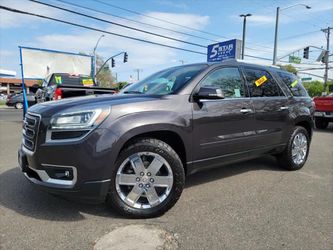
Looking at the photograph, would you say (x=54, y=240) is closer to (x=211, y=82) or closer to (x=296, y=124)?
(x=211, y=82)

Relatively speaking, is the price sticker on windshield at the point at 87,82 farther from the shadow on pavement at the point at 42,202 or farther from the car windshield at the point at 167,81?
the car windshield at the point at 167,81

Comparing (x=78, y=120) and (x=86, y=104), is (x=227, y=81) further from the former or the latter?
(x=78, y=120)

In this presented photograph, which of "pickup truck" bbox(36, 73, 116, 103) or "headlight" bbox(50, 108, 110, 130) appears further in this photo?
"pickup truck" bbox(36, 73, 116, 103)

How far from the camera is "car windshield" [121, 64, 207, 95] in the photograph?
159 inches

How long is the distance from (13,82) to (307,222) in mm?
85620

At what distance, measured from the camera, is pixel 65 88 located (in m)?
9.63

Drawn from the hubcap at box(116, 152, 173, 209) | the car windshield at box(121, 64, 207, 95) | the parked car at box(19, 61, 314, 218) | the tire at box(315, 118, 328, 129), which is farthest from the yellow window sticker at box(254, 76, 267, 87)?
the tire at box(315, 118, 328, 129)

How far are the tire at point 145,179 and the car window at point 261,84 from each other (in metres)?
1.79

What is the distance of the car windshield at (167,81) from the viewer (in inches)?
159

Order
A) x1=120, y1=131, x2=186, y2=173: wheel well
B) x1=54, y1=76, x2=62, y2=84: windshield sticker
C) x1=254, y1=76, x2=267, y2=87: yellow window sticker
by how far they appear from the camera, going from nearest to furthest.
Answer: x1=120, y1=131, x2=186, y2=173: wheel well → x1=254, y1=76, x2=267, y2=87: yellow window sticker → x1=54, y1=76, x2=62, y2=84: windshield sticker

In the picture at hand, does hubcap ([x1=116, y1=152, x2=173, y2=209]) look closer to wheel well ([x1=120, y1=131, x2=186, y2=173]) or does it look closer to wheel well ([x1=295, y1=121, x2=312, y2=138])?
wheel well ([x1=120, y1=131, x2=186, y2=173])

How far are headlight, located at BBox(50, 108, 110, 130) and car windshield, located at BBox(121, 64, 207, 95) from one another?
1051mm

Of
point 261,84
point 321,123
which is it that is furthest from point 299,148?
point 321,123

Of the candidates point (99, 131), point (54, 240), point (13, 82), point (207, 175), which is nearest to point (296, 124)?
point (207, 175)
